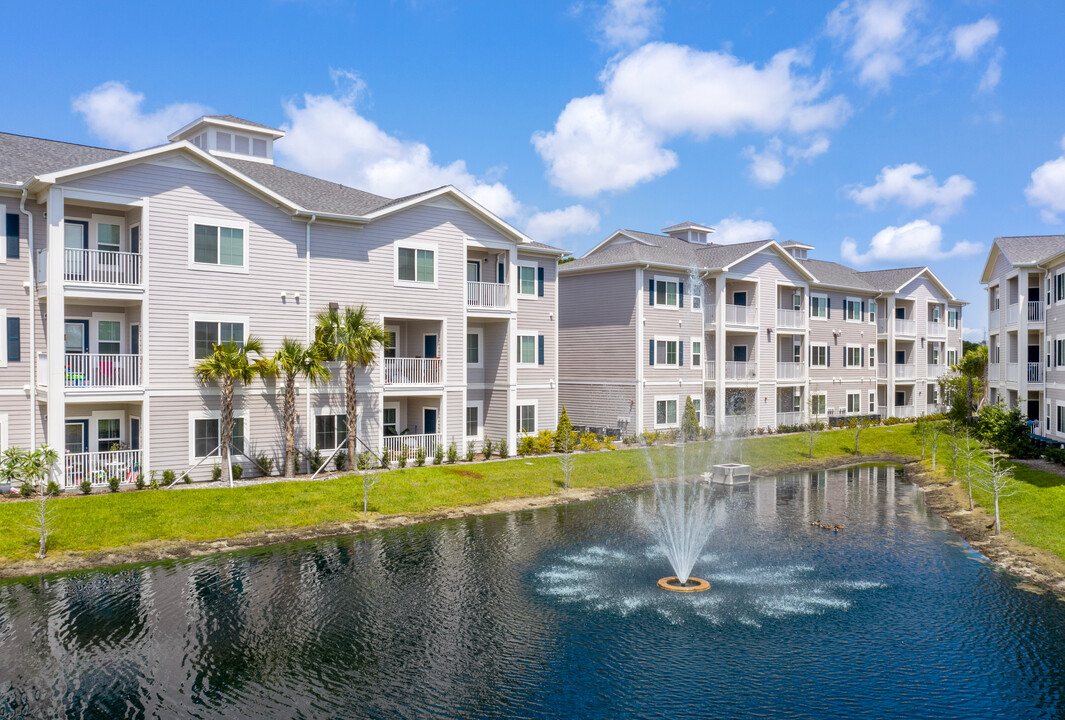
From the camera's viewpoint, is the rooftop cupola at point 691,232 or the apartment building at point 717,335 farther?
the rooftop cupola at point 691,232

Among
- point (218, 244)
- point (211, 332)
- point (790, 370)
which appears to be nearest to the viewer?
point (211, 332)

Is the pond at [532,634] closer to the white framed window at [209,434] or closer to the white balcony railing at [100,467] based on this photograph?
the white balcony railing at [100,467]

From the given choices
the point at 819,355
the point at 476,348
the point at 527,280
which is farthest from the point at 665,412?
the point at 819,355

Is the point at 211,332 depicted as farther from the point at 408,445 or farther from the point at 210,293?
the point at 408,445

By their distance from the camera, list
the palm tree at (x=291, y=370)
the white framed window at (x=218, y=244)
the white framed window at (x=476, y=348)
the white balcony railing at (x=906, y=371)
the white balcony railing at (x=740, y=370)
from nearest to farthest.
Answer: the white framed window at (x=218, y=244) → the palm tree at (x=291, y=370) → the white framed window at (x=476, y=348) → the white balcony railing at (x=740, y=370) → the white balcony railing at (x=906, y=371)

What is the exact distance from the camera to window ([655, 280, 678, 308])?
4688 cm

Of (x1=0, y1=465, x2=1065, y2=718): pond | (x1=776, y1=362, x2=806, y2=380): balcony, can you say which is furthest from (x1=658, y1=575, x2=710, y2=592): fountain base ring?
(x1=776, y1=362, x2=806, y2=380): balcony

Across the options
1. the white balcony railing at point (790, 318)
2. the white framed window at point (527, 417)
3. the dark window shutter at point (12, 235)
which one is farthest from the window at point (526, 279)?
the dark window shutter at point (12, 235)

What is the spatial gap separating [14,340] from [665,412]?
33.0 meters

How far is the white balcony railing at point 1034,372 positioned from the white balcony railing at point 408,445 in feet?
107

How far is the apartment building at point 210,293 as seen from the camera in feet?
86.5

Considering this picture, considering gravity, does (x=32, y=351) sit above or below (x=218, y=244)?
below

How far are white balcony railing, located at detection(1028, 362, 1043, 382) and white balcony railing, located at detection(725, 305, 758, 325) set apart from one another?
15421 mm

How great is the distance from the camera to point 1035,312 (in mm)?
43469
